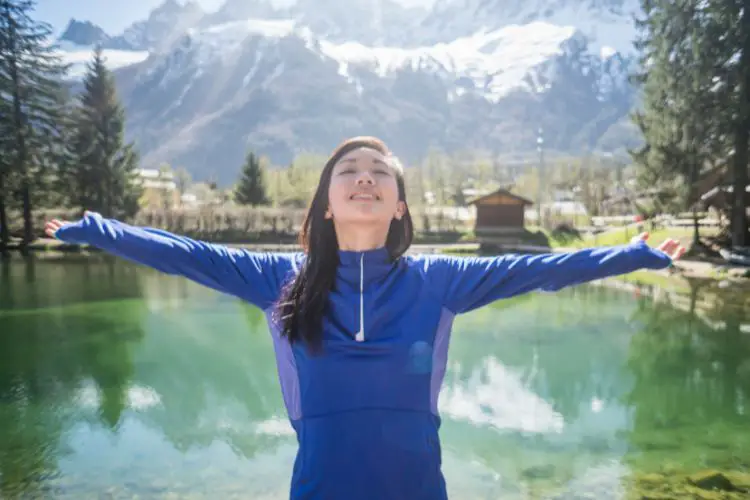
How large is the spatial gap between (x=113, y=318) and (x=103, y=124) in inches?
1106

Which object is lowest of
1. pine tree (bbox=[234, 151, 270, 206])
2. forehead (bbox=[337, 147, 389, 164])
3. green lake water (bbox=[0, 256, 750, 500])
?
green lake water (bbox=[0, 256, 750, 500])

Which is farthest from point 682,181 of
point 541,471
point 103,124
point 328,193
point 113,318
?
point 103,124

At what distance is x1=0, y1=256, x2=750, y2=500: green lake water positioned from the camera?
5.80m

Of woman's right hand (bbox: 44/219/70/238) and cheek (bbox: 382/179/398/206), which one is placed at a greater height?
cheek (bbox: 382/179/398/206)

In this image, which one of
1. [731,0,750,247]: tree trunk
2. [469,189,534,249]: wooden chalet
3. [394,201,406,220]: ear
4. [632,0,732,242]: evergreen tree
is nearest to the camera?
[394,201,406,220]: ear

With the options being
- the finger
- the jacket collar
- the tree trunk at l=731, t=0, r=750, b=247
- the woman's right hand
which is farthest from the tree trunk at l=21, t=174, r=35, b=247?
the finger

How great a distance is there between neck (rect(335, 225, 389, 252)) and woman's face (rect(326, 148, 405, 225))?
1.1 inches

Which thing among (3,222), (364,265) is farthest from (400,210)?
(3,222)

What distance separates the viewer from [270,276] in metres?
1.99

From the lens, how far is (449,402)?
812cm

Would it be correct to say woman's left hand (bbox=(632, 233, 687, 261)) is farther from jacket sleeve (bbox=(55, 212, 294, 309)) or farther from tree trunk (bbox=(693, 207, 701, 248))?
tree trunk (bbox=(693, 207, 701, 248))

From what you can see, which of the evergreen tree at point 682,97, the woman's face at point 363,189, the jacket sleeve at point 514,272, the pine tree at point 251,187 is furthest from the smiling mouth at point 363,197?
the pine tree at point 251,187

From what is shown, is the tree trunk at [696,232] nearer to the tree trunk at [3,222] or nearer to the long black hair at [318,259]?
the long black hair at [318,259]

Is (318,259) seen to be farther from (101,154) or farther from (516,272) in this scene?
(101,154)
